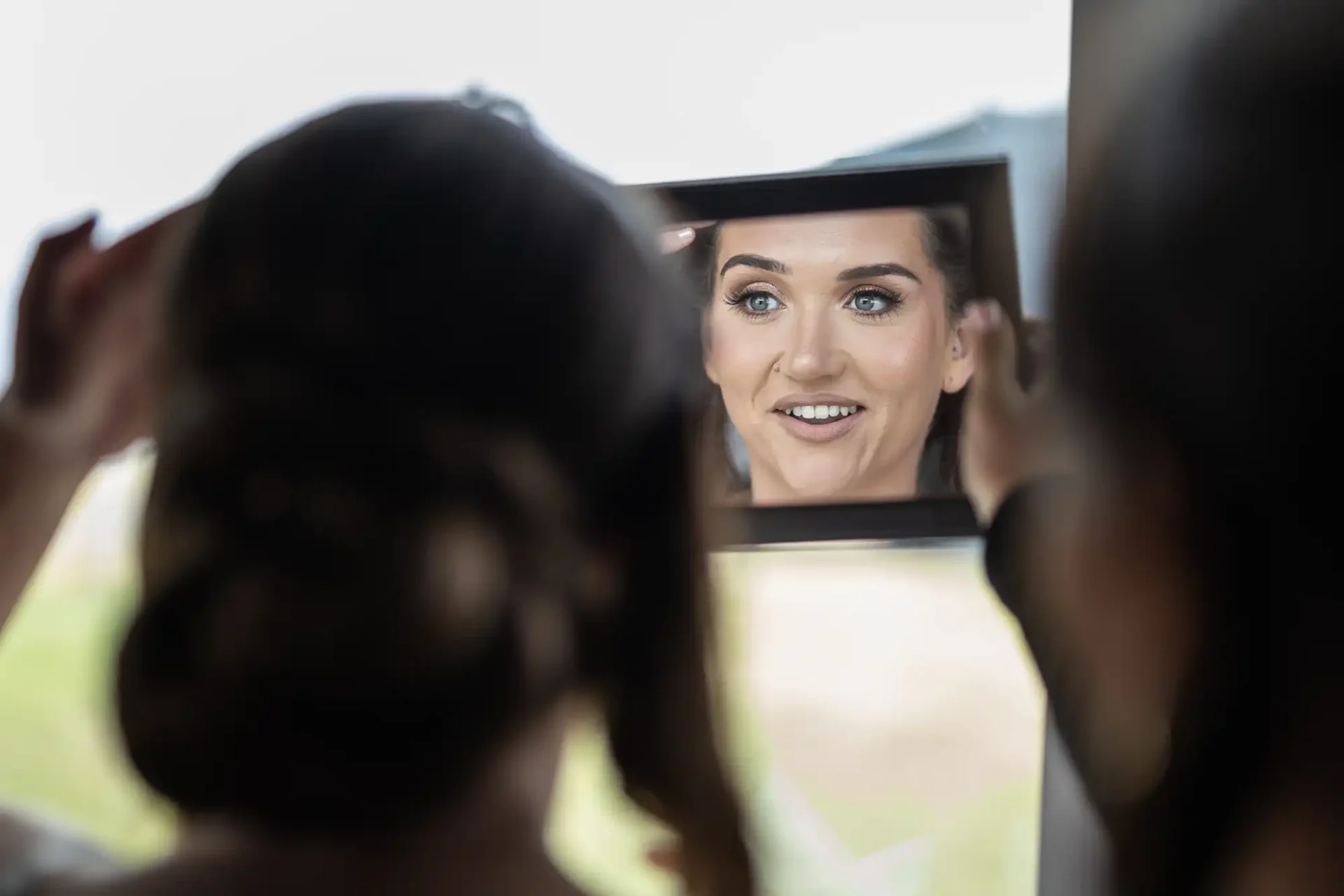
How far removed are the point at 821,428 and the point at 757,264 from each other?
0.14 m

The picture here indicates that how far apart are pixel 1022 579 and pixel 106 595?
0.83 metres

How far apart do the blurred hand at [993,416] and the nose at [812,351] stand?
0.35 ft

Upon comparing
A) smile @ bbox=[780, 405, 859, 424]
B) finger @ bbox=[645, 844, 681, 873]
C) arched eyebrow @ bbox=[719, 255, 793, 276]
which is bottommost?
finger @ bbox=[645, 844, 681, 873]

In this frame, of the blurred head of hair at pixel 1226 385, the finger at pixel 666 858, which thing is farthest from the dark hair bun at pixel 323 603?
the blurred head of hair at pixel 1226 385

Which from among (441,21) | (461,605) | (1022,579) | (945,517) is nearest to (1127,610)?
(1022,579)

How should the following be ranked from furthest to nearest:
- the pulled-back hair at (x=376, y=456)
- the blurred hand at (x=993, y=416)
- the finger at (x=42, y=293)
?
the blurred hand at (x=993, y=416)
the finger at (x=42, y=293)
the pulled-back hair at (x=376, y=456)

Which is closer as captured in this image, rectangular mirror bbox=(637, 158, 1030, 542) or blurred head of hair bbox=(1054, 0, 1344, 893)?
blurred head of hair bbox=(1054, 0, 1344, 893)

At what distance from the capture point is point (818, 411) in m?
0.96

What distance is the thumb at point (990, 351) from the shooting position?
2.89ft

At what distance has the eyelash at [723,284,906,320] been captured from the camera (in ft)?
3.06

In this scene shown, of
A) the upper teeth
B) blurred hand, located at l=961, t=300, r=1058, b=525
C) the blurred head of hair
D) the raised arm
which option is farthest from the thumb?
the raised arm

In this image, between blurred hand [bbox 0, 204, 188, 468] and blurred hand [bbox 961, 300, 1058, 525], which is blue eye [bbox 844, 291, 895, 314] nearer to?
blurred hand [bbox 961, 300, 1058, 525]

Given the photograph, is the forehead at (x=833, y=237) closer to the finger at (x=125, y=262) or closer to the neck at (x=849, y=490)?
the neck at (x=849, y=490)

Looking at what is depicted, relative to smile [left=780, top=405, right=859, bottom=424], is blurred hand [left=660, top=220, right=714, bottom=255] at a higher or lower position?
higher
